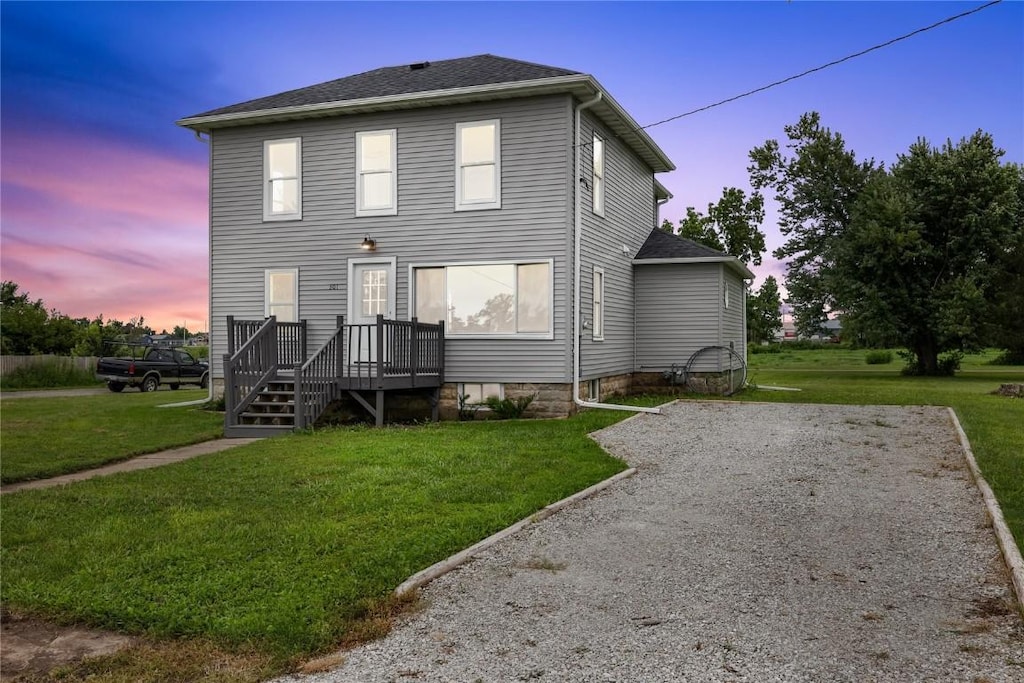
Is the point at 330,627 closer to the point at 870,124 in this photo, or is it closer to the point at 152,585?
the point at 152,585

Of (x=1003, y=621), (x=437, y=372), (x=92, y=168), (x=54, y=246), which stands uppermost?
(x=92, y=168)

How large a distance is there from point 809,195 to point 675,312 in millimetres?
19580

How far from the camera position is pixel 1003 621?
416 centimetres

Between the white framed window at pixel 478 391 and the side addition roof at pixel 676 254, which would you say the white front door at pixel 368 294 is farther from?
the side addition roof at pixel 676 254

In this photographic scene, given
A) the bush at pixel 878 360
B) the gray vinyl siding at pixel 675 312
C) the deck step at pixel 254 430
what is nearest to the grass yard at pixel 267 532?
the deck step at pixel 254 430

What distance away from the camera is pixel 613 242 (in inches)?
617

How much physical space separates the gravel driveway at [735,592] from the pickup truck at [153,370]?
19.6 m

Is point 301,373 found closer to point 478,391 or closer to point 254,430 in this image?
point 254,430

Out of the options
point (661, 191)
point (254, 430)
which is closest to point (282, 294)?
point (254, 430)

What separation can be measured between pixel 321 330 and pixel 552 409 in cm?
496

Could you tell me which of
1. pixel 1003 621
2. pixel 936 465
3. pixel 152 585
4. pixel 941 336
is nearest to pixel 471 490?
pixel 152 585

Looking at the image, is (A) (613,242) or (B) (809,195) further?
(B) (809,195)

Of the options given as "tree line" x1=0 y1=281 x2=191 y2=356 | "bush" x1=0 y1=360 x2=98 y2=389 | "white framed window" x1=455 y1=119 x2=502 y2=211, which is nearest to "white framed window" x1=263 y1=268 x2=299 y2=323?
"white framed window" x1=455 y1=119 x2=502 y2=211

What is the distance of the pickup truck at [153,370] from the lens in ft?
74.0
